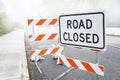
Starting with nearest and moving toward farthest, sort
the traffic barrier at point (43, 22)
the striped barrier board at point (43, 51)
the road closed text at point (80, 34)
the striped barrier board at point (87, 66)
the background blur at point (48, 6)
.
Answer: the road closed text at point (80, 34) → the striped barrier board at point (87, 66) → the traffic barrier at point (43, 22) → the striped barrier board at point (43, 51) → the background blur at point (48, 6)

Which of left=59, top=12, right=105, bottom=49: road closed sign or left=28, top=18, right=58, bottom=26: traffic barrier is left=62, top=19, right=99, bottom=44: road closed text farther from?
left=28, top=18, right=58, bottom=26: traffic barrier

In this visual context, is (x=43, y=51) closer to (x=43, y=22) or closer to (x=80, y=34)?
(x=43, y=22)

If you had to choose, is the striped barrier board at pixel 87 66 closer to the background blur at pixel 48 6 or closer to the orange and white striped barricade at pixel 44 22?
the orange and white striped barricade at pixel 44 22

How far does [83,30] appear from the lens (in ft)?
14.1

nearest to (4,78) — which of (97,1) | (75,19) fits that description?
(75,19)

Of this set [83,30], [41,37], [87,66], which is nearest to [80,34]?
[83,30]

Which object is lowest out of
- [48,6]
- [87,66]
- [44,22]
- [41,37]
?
[87,66]

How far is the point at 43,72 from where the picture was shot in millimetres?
6781

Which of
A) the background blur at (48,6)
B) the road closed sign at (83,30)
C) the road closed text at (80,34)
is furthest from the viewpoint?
the background blur at (48,6)

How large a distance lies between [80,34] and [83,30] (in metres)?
0.13

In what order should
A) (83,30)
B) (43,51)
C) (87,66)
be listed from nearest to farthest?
(83,30) → (87,66) → (43,51)

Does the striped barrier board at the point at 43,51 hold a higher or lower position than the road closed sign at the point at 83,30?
lower

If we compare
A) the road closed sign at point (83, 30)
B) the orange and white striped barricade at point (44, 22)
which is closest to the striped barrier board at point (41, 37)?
the orange and white striped barricade at point (44, 22)

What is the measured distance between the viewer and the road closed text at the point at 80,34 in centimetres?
412
